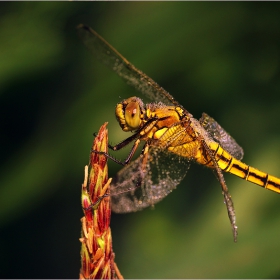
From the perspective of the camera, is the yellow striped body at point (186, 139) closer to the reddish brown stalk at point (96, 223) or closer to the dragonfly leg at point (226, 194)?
the dragonfly leg at point (226, 194)

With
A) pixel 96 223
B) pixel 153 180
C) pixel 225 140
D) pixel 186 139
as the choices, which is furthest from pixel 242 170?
pixel 96 223

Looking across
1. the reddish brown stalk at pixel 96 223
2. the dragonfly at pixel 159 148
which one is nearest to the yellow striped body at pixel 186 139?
the dragonfly at pixel 159 148

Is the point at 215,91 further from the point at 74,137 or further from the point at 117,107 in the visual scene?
the point at 74,137

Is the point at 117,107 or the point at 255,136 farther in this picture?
the point at 255,136

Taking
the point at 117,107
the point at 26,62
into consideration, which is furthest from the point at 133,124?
the point at 26,62

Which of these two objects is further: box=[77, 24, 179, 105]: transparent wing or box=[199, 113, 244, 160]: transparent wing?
box=[199, 113, 244, 160]: transparent wing

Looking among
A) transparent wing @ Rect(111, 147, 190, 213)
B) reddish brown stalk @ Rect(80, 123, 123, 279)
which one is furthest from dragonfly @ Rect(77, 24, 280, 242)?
reddish brown stalk @ Rect(80, 123, 123, 279)

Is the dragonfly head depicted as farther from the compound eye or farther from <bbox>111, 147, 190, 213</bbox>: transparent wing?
<bbox>111, 147, 190, 213</bbox>: transparent wing
